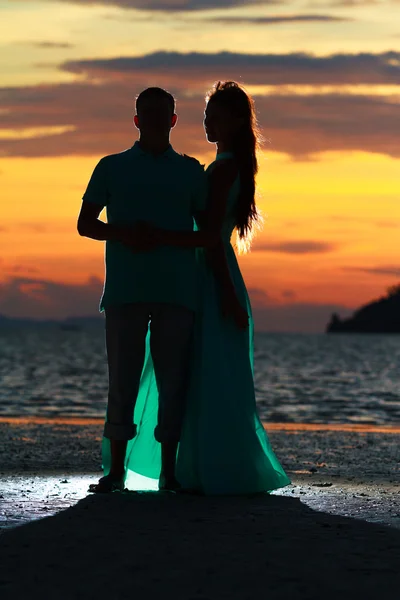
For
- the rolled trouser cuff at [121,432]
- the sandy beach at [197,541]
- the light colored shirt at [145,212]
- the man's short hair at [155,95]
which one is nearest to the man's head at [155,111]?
the man's short hair at [155,95]

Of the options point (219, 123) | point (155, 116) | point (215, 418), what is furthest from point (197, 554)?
point (219, 123)

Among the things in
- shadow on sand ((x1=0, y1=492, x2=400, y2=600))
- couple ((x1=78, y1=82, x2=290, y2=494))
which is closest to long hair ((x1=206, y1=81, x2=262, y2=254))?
couple ((x1=78, y1=82, x2=290, y2=494))

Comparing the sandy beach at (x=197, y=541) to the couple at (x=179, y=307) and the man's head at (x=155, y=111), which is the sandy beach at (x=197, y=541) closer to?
the couple at (x=179, y=307)

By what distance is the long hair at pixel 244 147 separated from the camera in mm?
5652

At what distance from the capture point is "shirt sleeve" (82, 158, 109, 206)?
5375 mm

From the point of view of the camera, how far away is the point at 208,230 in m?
5.43

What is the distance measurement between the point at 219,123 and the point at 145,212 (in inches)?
29.8

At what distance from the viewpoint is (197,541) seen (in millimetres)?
4207

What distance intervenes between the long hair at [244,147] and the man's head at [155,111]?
38 cm

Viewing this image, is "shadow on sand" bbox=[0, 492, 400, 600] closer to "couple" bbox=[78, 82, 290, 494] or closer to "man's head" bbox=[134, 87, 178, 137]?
"couple" bbox=[78, 82, 290, 494]

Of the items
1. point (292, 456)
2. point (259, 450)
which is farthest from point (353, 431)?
point (259, 450)

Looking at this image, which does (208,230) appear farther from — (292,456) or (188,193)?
(292,456)

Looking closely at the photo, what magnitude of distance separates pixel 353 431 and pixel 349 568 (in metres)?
9.73

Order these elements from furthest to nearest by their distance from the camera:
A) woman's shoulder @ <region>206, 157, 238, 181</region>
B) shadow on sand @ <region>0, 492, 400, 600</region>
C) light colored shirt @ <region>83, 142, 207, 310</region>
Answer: woman's shoulder @ <region>206, 157, 238, 181</region>, light colored shirt @ <region>83, 142, 207, 310</region>, shadow on sand @ <region>0, 492, 400, 600</region>
